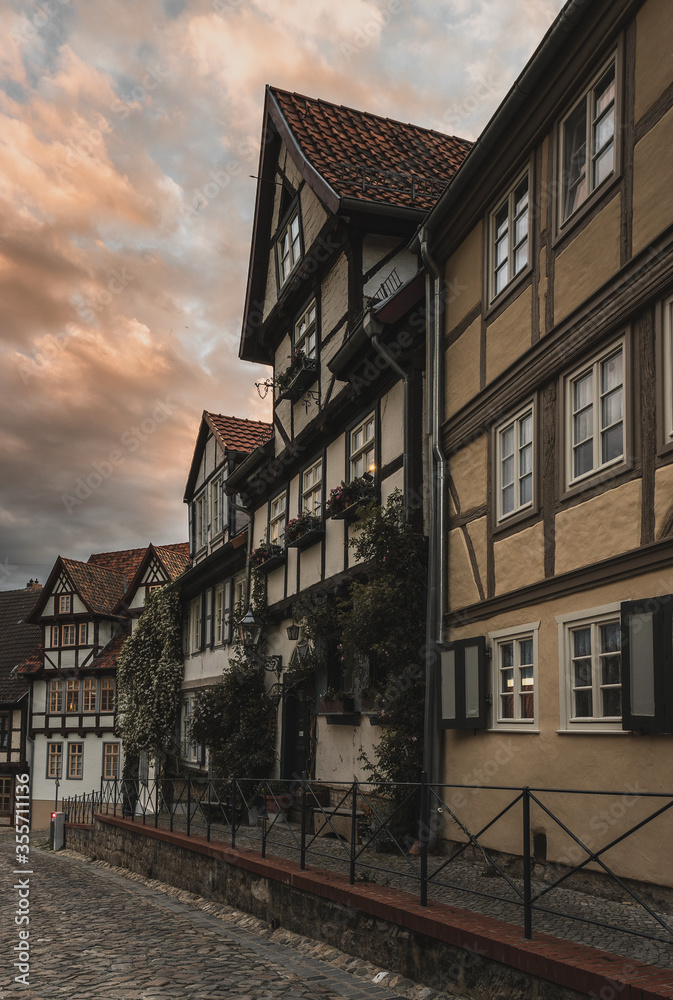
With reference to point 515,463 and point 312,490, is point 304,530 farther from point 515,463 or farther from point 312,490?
point 515,463

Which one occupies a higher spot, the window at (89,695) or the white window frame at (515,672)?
the white window frame at (515,672)

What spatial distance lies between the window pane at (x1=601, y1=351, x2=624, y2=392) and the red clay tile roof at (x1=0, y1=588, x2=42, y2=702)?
1400 inches

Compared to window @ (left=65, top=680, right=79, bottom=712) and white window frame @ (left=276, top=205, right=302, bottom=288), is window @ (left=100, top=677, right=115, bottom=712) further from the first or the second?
white window frame @ (left=276, top=205, right=302, bottom=288)

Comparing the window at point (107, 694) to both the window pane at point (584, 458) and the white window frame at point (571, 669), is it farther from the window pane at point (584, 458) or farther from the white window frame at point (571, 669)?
the window pane at point (584, 458)

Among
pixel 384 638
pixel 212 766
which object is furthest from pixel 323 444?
pixel 212 766

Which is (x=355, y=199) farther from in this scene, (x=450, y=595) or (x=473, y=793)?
(x=473, y=793)

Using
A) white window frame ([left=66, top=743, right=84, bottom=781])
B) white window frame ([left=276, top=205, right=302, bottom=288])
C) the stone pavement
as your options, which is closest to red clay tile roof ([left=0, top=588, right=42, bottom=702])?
white window frame ([left=66, top=743, right=84, bottom=781])

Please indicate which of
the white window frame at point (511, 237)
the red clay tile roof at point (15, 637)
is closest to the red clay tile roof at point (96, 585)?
the red clay tile roof at point (15, 637)

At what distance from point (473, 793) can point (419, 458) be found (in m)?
4.27

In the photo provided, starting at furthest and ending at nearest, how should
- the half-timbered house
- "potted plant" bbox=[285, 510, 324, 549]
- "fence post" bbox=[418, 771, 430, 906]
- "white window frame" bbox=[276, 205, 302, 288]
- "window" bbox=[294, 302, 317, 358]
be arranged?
the half-timbered house
"white window frame" bbox=[276, 205, 302, 288]
"window" bbox=[294, 302, 317, 358]
"potted plant" bbox=[285, 510, 324, 549]
"fence post" bbox=[418, 771, 430, 906]

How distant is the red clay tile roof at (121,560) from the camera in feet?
140

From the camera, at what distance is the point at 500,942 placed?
625 centimetres

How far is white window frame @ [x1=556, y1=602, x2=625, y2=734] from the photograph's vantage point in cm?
811

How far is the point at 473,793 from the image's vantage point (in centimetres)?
1052
